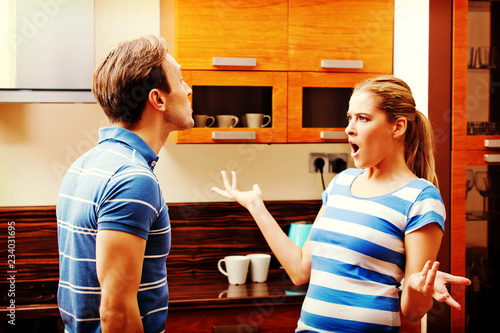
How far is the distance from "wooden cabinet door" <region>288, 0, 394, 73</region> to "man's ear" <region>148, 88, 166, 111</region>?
1068mm

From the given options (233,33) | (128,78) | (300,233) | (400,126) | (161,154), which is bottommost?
(300,233)

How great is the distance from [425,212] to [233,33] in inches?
48.3

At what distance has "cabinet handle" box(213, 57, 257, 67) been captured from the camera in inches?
83.8

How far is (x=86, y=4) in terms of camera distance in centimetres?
193

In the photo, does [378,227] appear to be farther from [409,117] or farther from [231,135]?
[231,135]

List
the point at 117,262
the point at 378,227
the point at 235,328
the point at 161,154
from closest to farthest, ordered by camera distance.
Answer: the point at 117,262, the point at 378,227, the point at 235,328, the point at 161,154

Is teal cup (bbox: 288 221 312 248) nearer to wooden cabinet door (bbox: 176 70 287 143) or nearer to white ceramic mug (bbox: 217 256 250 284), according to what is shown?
white ceramic mug (bbox: 217 256 250 284)

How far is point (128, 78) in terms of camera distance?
1.17 metres

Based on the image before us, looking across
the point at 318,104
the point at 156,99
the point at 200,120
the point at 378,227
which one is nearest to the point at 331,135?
the point at 318,104

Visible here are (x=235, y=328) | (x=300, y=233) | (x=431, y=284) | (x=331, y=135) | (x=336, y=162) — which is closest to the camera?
(x=431, y=284)

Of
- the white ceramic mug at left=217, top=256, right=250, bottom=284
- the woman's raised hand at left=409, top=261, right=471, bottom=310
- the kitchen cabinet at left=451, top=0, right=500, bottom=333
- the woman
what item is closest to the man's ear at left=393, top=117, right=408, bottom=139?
the woman

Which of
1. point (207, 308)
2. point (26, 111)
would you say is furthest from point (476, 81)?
point (26, 111)

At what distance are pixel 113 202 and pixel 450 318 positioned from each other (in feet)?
5.33

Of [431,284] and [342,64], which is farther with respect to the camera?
[342,64]
